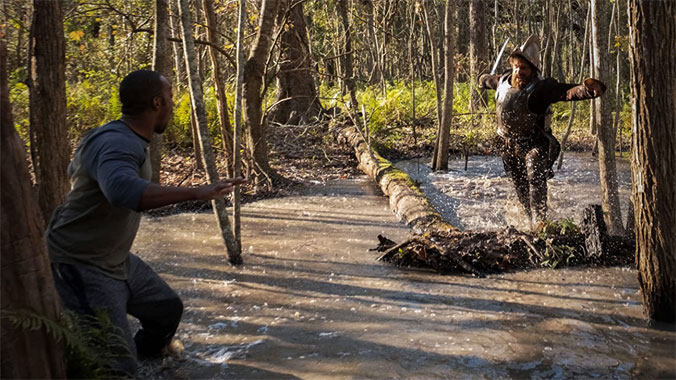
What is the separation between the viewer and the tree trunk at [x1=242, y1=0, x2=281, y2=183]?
9391 millimetres

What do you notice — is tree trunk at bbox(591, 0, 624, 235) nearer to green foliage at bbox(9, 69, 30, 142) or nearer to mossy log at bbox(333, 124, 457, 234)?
mossy log at bbox(333, 124, 457, 234)

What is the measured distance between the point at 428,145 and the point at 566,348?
39.6 feet

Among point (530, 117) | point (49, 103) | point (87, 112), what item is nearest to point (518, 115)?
point (530, 117)

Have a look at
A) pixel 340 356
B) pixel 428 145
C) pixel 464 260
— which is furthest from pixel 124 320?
pixel 428 145

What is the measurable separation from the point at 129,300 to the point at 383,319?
217 centimetres

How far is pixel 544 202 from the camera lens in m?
8.27

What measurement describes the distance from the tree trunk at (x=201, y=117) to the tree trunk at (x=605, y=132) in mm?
4287

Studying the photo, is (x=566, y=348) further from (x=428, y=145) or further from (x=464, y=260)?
(x=428, y=145)

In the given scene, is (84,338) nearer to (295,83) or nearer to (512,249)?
(512,249)

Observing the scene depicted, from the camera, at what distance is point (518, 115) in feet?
26.6

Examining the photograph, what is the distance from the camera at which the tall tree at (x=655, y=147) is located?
459 cm

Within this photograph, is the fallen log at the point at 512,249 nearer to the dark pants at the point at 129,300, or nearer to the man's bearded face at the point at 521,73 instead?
the man's bearded face at the point at 521,73

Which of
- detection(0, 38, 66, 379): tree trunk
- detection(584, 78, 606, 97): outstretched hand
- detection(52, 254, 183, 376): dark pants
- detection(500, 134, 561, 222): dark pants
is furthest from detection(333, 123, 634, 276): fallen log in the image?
detection(0, 38, 66, 379): tree trunk

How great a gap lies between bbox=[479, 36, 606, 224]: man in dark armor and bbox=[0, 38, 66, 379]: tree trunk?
20.7 feet
